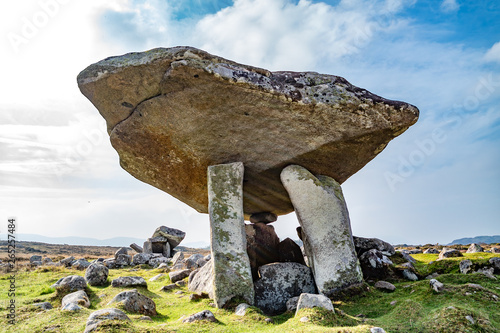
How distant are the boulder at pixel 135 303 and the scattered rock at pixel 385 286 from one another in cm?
584

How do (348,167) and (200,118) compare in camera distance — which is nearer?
(200,118)

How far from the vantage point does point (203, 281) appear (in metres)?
10.3

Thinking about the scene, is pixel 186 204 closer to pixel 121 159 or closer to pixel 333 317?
pixel 121 159

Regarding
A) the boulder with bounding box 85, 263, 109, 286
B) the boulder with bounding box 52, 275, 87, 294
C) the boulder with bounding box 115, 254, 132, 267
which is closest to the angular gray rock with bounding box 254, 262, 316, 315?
the boulder with bounding box 52, 275, 87, 294

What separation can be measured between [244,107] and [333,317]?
18.2 ft

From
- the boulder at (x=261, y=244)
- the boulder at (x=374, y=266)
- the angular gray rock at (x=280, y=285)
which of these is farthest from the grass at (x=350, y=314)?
the boulder at (x=261, y=244)

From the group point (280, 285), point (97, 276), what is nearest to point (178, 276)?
point (97, 276)

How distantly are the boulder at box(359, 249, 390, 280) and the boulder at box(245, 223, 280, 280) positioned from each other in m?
2.87

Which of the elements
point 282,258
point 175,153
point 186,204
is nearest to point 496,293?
point 282,258

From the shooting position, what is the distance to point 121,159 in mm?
11945

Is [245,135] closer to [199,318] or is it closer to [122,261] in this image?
[199,318]

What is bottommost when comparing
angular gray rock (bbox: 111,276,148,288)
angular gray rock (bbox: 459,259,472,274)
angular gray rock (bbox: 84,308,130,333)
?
angular gray rock (bbox: 459,259,472,274)

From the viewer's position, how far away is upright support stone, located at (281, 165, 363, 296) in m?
9.34

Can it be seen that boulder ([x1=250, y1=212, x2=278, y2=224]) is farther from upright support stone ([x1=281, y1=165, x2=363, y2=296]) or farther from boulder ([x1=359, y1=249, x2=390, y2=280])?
boulder ([x1=359, y1=249, x2=390, y2=280])
